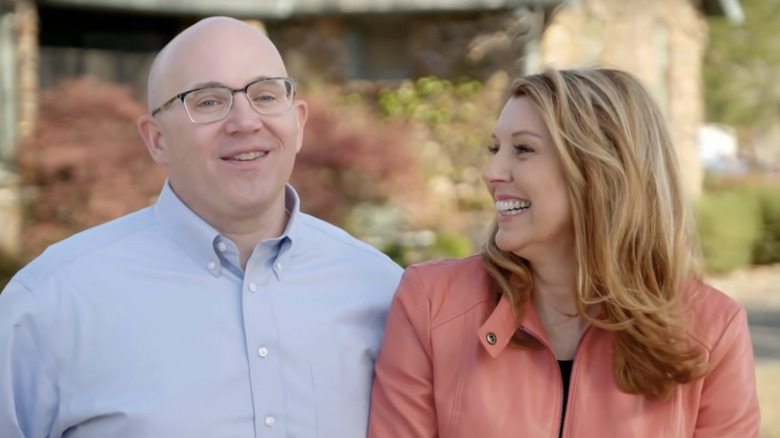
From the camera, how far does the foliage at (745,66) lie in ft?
107

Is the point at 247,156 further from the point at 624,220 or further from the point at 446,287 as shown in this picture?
the point at 624,220

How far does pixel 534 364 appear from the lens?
8.61 ft

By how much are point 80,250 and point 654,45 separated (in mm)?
14577

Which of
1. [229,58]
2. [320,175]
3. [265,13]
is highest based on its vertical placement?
[265,13]

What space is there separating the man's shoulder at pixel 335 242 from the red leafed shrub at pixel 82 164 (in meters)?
6.19

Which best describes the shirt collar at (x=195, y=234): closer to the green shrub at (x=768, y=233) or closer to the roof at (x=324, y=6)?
the roof at (x=324, y=6)

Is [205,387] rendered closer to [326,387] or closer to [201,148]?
[326,387]

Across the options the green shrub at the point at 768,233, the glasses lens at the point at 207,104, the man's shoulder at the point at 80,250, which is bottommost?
the green shrub at the point at 768,233

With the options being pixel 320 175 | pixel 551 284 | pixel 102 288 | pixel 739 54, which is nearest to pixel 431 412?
pixel 551 284

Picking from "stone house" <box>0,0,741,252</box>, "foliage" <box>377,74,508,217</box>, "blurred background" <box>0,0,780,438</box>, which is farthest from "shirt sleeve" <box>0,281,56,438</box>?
"foliage" <box>377,74,508,217</box>

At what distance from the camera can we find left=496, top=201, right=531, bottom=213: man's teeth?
2666 mm

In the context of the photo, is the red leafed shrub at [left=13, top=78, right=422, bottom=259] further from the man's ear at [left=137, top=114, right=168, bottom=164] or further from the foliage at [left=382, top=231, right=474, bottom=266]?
the man's ear at [left=137, top=114, right=168, bottom=164]

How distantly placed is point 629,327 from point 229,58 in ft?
4.12

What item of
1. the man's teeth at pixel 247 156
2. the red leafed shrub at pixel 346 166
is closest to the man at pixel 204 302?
the man's teeth at pixel 247 156
